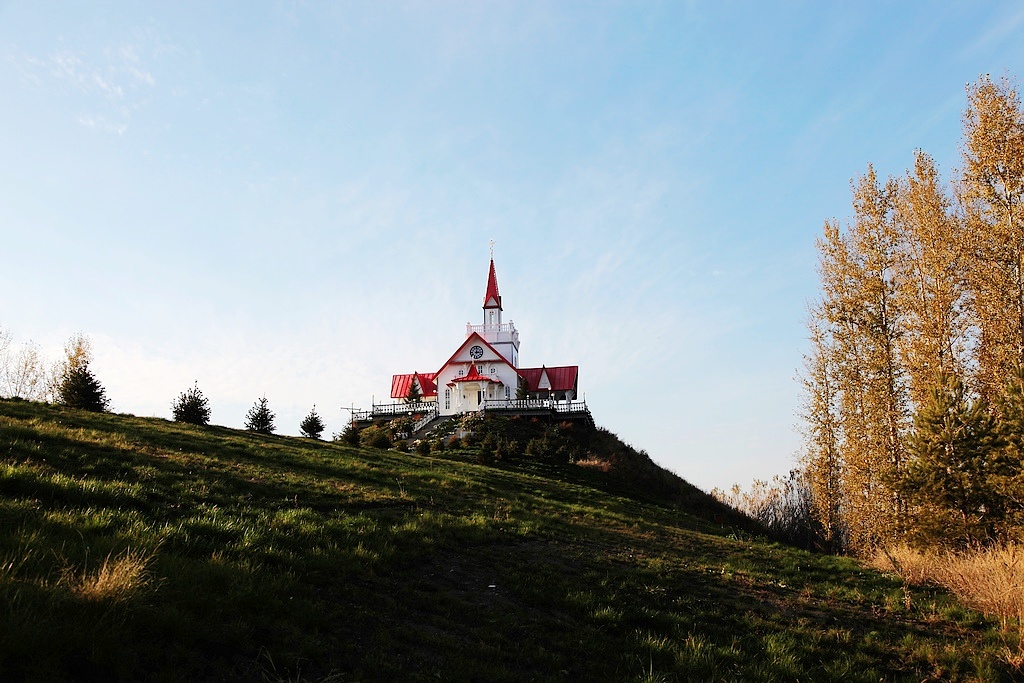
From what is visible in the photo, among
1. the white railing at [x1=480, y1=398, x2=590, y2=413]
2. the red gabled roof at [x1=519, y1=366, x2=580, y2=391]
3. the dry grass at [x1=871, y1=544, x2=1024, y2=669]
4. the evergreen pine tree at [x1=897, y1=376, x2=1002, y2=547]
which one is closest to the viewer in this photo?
the dry grass at [x1=871, y1=544, x2=1024, y2=669]

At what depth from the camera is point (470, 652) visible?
696 cm

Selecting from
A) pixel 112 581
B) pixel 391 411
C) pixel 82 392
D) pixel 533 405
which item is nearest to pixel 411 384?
pixel 391 411

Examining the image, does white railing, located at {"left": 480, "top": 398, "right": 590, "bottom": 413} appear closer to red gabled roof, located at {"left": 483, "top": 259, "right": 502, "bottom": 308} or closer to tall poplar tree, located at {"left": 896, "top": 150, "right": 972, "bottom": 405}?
red gabled roof, located at {"left": 483, "top": 259, "right": 502, "bottom": 308}

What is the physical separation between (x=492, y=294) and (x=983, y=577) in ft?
196

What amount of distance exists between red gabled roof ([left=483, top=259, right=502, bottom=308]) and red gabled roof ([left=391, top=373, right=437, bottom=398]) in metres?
10.1

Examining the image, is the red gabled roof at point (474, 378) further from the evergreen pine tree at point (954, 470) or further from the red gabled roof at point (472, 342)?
the evergreen pine tree at point (954, 470)

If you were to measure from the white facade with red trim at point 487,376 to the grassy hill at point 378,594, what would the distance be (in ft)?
146

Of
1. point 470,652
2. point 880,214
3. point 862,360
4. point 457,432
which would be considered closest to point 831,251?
point 880,214

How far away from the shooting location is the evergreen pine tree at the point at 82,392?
29.9 m

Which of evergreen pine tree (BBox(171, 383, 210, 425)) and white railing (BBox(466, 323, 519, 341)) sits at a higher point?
white railing (BBox(466, 323, 519, 341))

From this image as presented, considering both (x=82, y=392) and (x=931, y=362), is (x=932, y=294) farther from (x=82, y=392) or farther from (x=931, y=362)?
(x=82, y=392)

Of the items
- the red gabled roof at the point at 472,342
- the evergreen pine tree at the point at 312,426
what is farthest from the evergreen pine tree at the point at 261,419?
the red gabled roof at the point at 472,342

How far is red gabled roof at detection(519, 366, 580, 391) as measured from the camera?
66.1 metres

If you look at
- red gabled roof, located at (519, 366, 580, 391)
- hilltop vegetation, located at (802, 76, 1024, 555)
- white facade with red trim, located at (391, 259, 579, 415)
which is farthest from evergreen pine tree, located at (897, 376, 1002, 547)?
red gabled roof, located at (519, 366, 580, 391)
